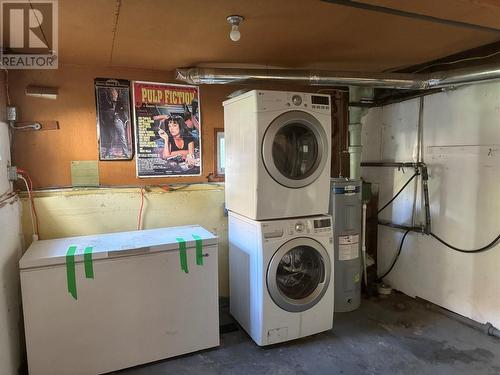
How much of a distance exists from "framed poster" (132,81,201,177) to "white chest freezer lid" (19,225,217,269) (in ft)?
1.90

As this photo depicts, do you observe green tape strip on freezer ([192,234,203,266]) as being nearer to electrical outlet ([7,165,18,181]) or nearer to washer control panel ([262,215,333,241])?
washer control panel ([262,215,333,241])

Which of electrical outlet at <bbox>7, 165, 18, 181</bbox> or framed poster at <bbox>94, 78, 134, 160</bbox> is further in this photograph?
framed poster at <bbox>94, 78, 134, 160</bbox>

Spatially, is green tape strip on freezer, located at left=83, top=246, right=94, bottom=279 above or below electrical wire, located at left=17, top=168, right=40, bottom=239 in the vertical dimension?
below

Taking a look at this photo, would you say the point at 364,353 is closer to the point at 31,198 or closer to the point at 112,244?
the point at 112,244

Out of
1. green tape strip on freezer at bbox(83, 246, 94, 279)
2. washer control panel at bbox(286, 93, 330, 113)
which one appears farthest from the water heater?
green tape strip on freezer at bbox(83, 246, 94, 279)

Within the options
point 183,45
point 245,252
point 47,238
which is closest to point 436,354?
point 245,252

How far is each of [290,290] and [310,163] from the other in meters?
0.98

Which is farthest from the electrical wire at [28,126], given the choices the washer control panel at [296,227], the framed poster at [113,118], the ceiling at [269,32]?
the washer control panel at [296,227]

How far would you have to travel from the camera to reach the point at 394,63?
2.76m

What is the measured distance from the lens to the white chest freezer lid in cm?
193

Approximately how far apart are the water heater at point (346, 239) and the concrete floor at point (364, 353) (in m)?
0.24

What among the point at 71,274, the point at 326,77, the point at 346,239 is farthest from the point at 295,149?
the point at 71,274

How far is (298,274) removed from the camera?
2.59 metres

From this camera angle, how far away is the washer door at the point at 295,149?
2.27 meters
